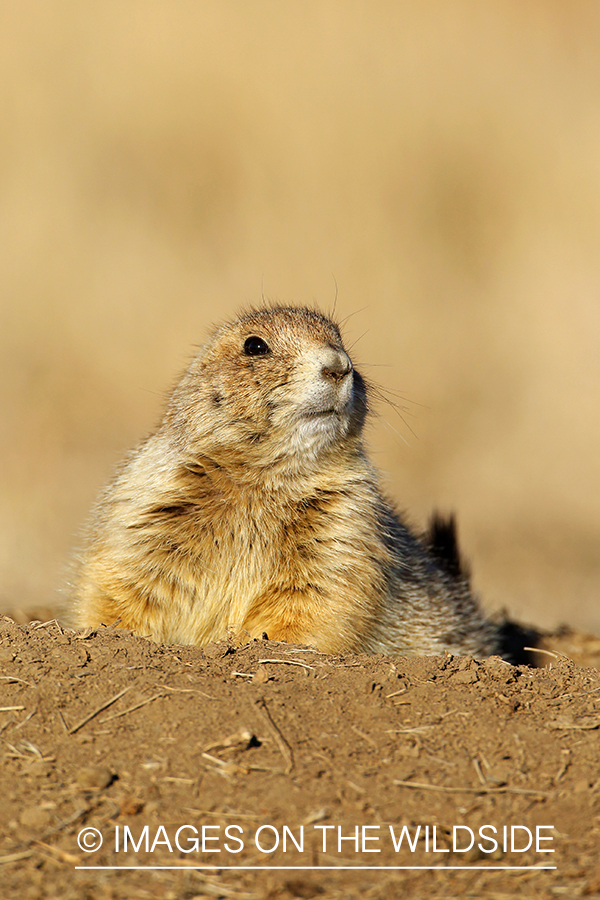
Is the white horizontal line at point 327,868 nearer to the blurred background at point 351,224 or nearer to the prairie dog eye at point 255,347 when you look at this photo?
the prairie dog eye at point 255,347

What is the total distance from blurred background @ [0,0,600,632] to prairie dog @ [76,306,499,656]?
698cm

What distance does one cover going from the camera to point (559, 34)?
13.3 meters

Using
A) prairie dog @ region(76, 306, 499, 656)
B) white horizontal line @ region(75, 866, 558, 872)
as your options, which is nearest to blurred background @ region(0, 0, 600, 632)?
prairie dog @ region(76, 306, 499, 656)

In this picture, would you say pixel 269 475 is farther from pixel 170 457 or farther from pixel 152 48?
pixel 152 48

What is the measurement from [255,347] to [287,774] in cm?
266

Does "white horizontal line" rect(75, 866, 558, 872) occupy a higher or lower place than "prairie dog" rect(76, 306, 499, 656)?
lower

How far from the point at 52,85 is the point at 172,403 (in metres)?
8.83

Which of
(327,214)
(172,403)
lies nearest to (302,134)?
(327,214)

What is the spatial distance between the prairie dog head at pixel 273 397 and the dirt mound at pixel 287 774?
4.15ft

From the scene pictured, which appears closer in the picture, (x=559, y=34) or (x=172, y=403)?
(x=172, y=403)

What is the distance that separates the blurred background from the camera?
1228 cm

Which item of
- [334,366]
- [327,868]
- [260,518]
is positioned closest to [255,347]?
[334,366]

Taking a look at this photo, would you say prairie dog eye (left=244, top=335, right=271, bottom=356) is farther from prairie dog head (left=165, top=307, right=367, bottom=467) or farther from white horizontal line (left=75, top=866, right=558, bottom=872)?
white horizontal line (left=75, top=866, right=558, bottom=872)

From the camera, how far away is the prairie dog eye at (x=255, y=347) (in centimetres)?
489
